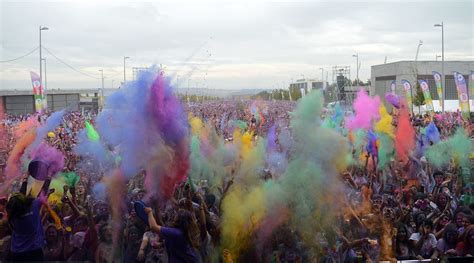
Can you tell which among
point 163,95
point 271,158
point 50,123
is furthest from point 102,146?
point 163,95

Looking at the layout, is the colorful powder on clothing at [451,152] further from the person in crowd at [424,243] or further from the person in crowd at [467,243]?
the person in crowd at [467,243]

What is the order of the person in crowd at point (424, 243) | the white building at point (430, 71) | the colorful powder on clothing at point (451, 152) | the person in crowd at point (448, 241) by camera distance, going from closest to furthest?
1. the person in crowd at point (448, 241)
2. the person in crowd at point (424, 243)
3. the colorful powder on clothing at point (451, 152)
4. the white building at point (430, 71)

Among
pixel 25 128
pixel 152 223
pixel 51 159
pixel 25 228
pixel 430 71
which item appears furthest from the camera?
pixel 430 71

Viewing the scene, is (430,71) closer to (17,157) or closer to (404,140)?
(404,140)

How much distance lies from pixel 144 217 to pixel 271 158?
138 inches

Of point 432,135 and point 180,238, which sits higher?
point 432,135

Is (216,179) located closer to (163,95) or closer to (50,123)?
(163,95)

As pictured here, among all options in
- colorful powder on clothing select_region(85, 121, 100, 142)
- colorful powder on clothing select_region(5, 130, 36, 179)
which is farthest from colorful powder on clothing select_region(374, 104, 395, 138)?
colorful powder on clothing select_region(5, 130, 36, 179)

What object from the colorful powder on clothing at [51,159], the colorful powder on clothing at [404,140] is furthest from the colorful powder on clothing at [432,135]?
the colorful powder on clothing at [51,159]

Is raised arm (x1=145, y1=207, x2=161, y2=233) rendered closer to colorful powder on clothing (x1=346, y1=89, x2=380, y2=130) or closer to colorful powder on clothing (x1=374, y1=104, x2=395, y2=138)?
colorful powder on clothing (x1=374, y1=104, x2=395, y2=138)

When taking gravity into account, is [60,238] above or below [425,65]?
below

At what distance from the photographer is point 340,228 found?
518cm

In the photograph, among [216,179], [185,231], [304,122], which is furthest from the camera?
[216,179]

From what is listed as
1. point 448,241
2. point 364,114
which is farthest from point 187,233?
point 364,114
